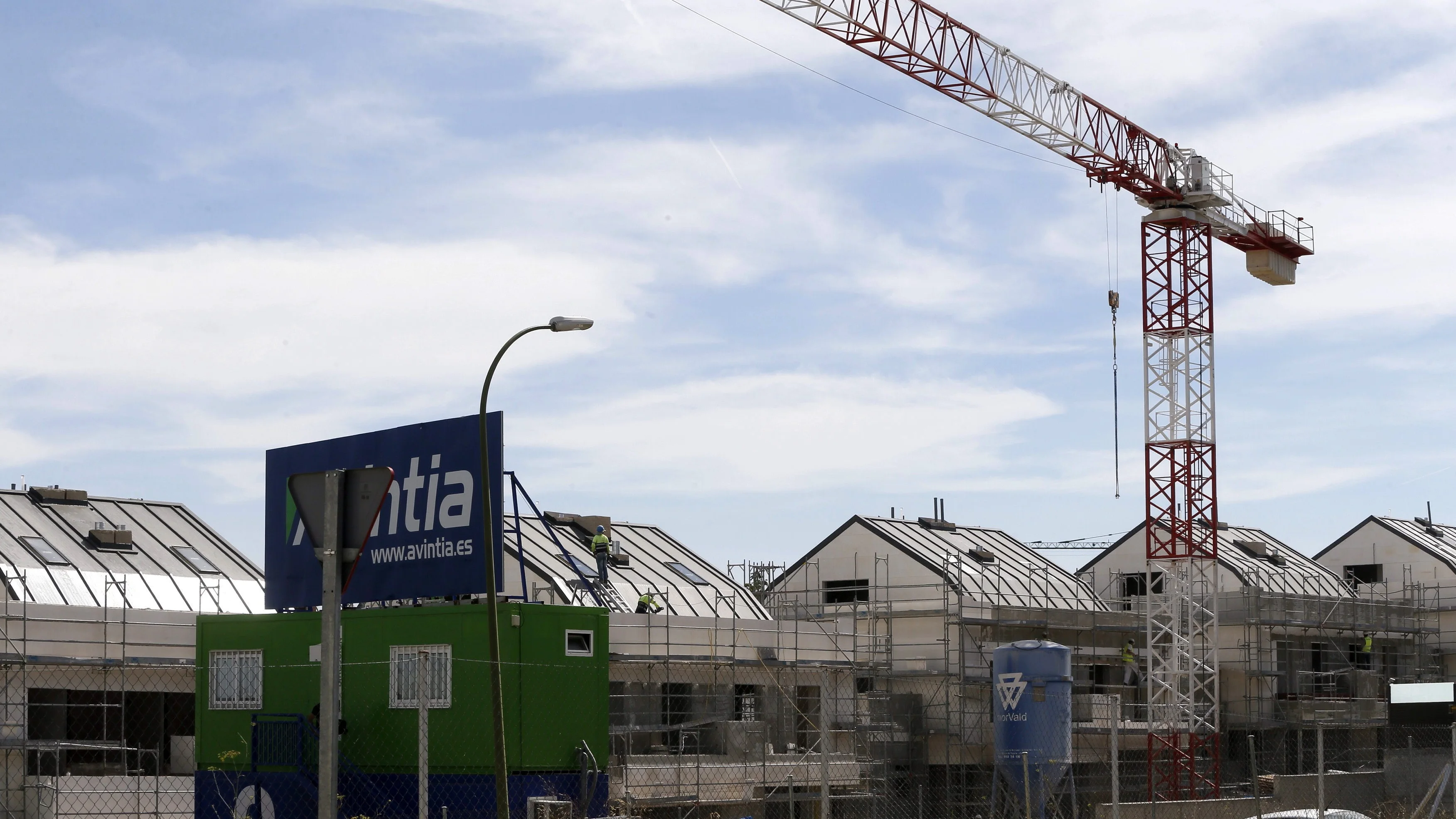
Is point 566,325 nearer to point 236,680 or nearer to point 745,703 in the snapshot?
point 236,680

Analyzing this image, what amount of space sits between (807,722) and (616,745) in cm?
698

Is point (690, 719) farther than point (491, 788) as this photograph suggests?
Yes

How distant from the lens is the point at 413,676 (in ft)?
73.6

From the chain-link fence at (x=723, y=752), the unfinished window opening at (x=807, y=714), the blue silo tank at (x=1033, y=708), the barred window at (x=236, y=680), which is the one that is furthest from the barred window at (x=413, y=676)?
the blue silo tank at (x=1033, y=708)

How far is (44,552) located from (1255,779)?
79.4 feet

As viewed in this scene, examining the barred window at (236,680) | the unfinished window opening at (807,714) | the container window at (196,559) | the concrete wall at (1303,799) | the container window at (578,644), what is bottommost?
the concrete wall at (1303,799)

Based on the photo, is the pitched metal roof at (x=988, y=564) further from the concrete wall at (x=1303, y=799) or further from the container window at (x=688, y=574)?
the concrete wall at (x=1303, y=799)

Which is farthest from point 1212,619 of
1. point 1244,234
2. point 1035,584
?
point 1244,234

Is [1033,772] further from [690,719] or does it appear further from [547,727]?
[547,727]

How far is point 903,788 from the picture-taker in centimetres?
4288

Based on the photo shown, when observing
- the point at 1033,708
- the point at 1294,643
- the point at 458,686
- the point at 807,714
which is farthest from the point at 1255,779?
the point at 1294,643

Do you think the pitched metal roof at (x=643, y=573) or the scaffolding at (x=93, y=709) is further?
the pitched metal roof at (x=643, y=573)

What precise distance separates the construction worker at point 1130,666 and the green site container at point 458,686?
31739 millimetres

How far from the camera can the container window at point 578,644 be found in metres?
22.9
